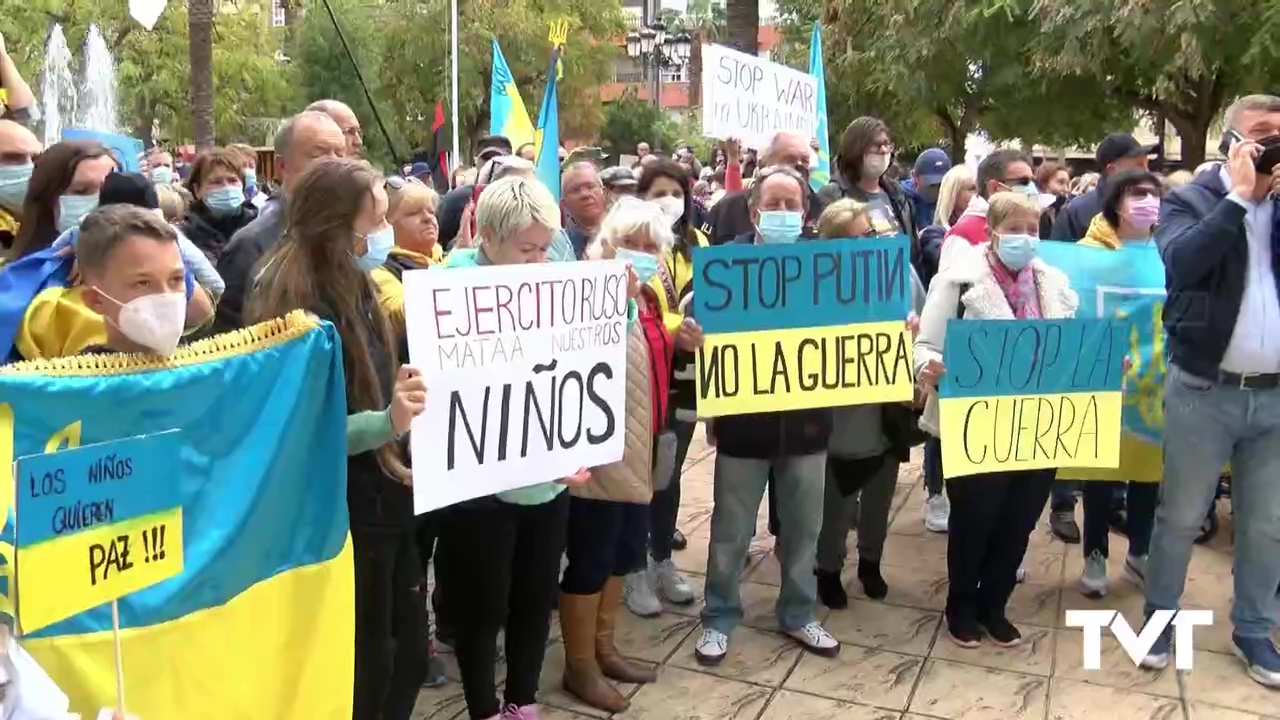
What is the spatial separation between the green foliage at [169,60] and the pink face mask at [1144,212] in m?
27.2

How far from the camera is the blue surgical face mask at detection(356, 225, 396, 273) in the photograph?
3225 mm

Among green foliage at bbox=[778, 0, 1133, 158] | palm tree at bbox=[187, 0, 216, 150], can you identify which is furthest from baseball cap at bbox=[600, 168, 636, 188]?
palm tree at bbox=[187, 0, 216, 150]

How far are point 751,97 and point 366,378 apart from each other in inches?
147

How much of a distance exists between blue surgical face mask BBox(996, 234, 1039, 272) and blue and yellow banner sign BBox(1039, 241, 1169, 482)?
558 millimetres

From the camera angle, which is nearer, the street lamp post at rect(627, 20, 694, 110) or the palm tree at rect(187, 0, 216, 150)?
the palm tree at rect(187, 0, 216, 150)

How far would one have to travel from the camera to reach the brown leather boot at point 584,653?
4.07 m

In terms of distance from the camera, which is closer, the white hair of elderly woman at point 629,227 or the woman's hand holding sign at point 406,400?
the woman's hand holding sign at point 406,400

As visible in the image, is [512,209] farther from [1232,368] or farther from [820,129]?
[820,129]

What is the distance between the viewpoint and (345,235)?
9.54 feet

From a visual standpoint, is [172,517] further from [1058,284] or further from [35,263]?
[1058,284]

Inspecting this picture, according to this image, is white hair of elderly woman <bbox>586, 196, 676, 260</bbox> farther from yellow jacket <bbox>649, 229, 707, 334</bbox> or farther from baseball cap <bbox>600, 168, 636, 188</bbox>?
baseball cap <bbox>600, 168, 636, 188</bbox>

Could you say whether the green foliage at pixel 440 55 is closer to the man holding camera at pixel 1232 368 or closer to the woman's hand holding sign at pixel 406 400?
the man holding camera at pixel 1232 368

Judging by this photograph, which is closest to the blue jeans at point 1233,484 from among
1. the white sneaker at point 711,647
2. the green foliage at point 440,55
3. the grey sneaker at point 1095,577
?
the grey sneaker at point 1095,577

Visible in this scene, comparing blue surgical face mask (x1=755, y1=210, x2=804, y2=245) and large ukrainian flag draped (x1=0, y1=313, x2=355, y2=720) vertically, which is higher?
blue surgical face mask (x1=755, y1=210, x2=804, y2=245)
